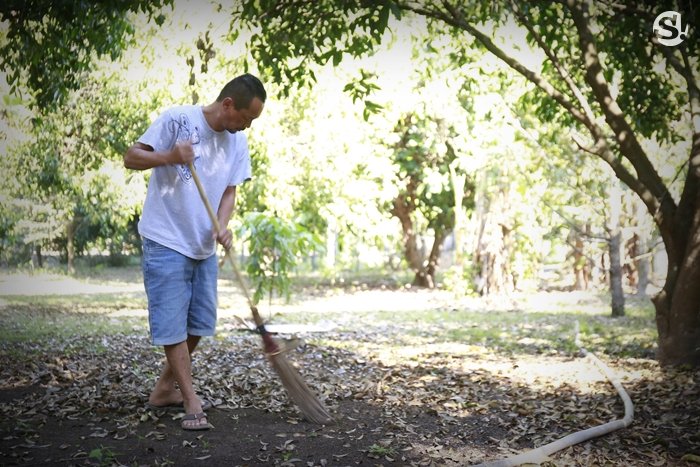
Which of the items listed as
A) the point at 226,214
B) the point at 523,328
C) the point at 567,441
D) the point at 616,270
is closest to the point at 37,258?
the point at 226,214

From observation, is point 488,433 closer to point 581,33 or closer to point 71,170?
point 581,33

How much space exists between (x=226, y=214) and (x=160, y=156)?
0.53m

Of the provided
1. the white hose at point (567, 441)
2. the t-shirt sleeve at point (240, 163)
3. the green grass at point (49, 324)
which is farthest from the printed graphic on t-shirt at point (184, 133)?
the green grass at point (49, 324)

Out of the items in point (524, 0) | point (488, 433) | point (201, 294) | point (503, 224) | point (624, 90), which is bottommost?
point (488, 433)

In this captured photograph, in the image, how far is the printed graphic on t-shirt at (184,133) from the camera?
3.49 m

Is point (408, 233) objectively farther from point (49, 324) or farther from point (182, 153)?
point (182, 153)

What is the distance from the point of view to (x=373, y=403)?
4363 millimetres

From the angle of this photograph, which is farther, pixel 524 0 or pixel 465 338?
pixel 465 338

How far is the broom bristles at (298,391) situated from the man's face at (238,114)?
1218 mm

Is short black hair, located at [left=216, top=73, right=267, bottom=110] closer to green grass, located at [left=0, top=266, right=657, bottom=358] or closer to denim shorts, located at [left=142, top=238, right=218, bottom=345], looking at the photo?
denim shorts, located at [left=142, top=238, right=218, bottom=345]

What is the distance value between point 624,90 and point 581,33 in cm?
111

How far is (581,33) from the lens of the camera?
558 centimetres

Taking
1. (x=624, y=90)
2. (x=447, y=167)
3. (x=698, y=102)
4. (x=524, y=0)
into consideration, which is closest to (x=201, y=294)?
(x=524, y=0)

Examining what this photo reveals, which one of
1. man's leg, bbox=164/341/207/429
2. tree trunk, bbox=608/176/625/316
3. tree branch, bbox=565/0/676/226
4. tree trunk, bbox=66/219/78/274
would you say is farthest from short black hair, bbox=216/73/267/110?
tree trunk, bbox=608/176/625/316
